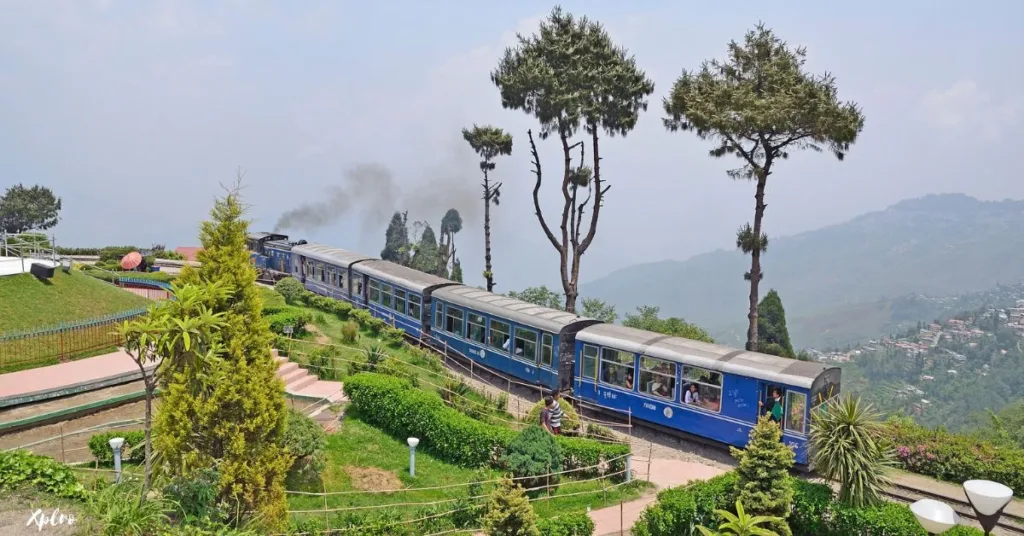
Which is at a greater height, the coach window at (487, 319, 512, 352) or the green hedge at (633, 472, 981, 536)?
the coach window at (487, 319, 512, 352)

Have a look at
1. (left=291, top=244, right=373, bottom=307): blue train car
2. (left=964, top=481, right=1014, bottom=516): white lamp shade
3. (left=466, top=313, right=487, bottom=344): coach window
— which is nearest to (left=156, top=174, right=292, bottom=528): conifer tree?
(left=964, top=481, right=1014, bottom=516): white lamp shade

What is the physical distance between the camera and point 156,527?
9.56 metres

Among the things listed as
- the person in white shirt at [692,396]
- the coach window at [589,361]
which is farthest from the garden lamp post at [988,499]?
the coach window at [589,361]

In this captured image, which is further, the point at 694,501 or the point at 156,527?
the point at 694,501

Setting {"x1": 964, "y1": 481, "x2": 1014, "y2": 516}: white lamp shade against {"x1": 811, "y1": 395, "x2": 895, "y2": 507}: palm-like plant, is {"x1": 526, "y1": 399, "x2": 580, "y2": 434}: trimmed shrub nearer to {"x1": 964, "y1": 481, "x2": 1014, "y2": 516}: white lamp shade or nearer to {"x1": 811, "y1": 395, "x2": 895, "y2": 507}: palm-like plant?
{"x1": 811, "y1": 395, "x2": 895, "y2": 507}: palm-like plant

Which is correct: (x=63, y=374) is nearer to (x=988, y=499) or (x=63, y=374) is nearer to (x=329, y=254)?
(x=329, y=254)

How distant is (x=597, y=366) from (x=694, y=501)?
7.72 metres

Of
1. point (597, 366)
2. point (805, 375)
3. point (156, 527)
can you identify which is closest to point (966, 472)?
point (805, 375)

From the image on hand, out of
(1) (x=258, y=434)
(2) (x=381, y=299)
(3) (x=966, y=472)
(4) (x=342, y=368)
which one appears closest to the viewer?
(1) (x=258, y=434)

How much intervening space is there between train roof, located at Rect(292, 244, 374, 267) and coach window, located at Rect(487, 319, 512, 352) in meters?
12.1

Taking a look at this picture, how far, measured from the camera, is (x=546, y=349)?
862 inches

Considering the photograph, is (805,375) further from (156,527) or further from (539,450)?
(156,527)

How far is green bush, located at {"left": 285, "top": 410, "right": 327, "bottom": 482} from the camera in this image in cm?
1401

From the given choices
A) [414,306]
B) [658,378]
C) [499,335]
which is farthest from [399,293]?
[658,378]
